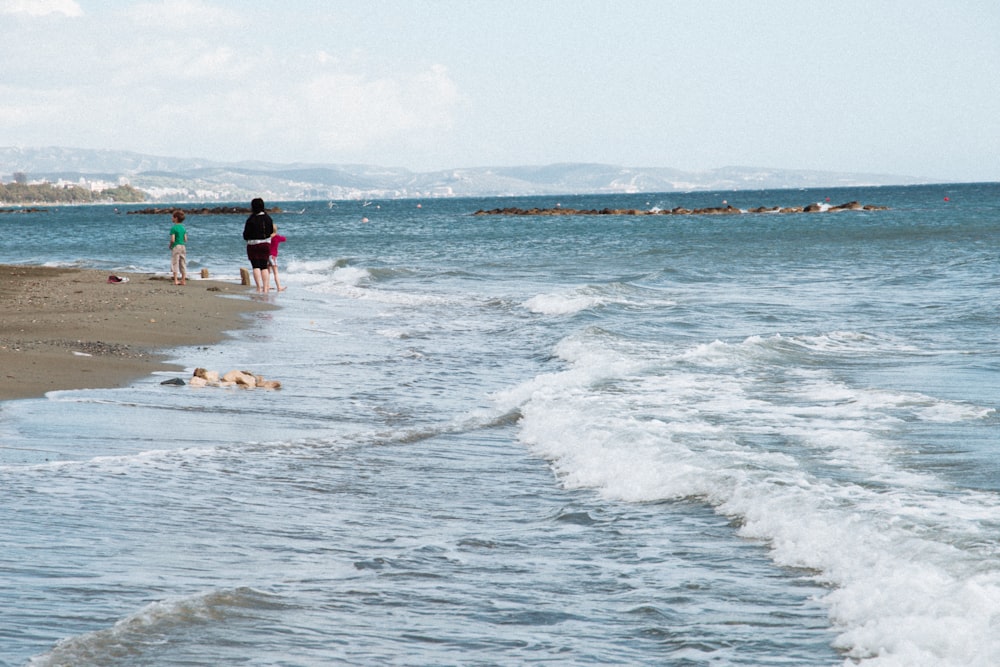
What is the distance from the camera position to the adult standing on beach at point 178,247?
22.4 meters

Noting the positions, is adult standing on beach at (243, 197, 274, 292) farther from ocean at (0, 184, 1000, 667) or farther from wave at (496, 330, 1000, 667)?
wave at (496, 330, 1000, 667)

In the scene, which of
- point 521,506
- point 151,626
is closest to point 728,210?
point 521,506

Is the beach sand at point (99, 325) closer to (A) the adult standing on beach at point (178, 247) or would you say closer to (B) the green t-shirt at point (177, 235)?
(A) the adult standing on beach at point (178, 247)

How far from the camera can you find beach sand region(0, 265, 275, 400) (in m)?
10.9

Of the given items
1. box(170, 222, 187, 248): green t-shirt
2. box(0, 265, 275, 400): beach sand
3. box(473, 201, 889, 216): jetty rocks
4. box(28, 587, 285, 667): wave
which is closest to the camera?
box(28, 587, 285, 667): wave

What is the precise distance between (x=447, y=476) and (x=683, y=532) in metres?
1.94

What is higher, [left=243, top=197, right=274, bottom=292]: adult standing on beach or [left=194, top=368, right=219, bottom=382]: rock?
[left=243, top=197, right=274, bottom=292]: adult standing on beach

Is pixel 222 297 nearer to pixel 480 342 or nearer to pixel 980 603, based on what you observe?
pixel 480 342

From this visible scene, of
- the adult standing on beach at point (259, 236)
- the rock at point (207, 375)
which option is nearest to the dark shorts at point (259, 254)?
the adult standing on beach at point (259, 236)

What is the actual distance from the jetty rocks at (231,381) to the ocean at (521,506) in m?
0.19

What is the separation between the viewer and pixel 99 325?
14703mm

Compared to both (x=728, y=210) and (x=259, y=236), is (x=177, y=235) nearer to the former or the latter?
(x=259, y=236)

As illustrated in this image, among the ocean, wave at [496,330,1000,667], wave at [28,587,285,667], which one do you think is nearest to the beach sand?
the ocean

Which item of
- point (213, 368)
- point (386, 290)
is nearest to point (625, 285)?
point (386, 290)
